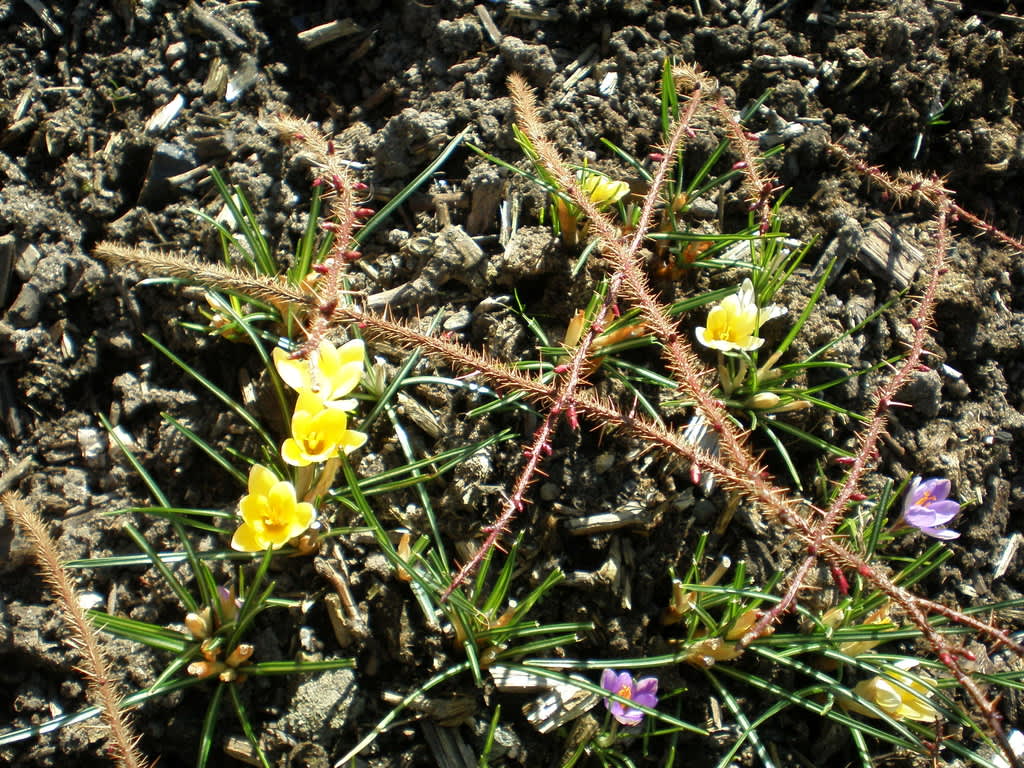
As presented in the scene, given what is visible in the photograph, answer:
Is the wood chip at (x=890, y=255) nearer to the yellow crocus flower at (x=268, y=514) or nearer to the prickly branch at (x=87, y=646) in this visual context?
the yellow crocus flower at (x=268, y=514)

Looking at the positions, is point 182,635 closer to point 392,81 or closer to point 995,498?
point 392,81

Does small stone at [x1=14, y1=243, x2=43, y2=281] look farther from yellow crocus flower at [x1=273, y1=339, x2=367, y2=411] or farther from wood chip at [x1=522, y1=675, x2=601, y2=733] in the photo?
wood chip at [x1=522, y1=675, x2=601, y2=733]

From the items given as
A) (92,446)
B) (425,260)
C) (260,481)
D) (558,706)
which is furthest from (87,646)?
(425,260)

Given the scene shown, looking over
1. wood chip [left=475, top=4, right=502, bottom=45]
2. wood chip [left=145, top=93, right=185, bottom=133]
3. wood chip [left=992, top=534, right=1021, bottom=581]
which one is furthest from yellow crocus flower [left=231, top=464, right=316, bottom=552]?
wood chip [left=992, top=534, right=1021, bottom=581]

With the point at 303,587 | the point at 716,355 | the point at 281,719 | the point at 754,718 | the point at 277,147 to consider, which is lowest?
the point at 754,718

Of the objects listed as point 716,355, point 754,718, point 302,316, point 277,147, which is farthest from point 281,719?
point 277,147
